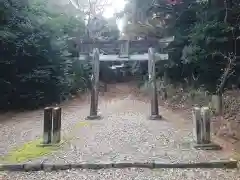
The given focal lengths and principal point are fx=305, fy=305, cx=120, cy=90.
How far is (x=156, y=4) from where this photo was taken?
13789 mm

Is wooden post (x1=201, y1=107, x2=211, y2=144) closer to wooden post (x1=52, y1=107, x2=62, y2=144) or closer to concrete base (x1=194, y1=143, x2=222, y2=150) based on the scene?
concrete base (x1=194, y1=143, x2=222, y2=150)

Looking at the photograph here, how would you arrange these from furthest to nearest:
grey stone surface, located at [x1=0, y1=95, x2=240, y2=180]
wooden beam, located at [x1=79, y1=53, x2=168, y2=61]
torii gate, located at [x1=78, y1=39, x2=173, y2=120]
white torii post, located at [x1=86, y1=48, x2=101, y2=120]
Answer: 1. wooden beam, located at [x1=79, y1=53, x2=168, y2=61]
2. torii gate, located at [x1=78, y1=39, x2=173, y2=120]
3. white torii post, located at [x1=86, y1=48, x2=101, y2=120]
4. grey stone surface, located at [x1=0, y1=95, x2=240, y2=180]

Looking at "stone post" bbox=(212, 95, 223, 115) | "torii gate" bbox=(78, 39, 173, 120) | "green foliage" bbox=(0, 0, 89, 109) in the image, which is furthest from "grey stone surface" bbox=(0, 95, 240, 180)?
"green foliage" bbox=(0, 0, 89, 109)

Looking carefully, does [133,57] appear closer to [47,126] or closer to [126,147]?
[126,147]

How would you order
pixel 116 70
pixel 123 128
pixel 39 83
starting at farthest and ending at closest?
pixel 116 70
pixel 39 83
pixel 123 128

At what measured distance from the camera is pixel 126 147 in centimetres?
656

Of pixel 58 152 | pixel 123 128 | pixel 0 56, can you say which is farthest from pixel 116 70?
pixel 58 152

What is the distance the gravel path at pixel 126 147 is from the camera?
5.00 metres

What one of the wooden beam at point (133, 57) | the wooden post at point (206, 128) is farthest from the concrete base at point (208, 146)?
the wooden beam at point (133, 57)

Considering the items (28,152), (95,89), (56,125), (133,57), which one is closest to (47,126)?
(56,125)

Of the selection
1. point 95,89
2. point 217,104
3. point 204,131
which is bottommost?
point 204,131

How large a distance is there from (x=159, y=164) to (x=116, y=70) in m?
19.1

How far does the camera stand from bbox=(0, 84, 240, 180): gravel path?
5.00 meters

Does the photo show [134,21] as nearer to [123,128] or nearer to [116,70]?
[116,70]
